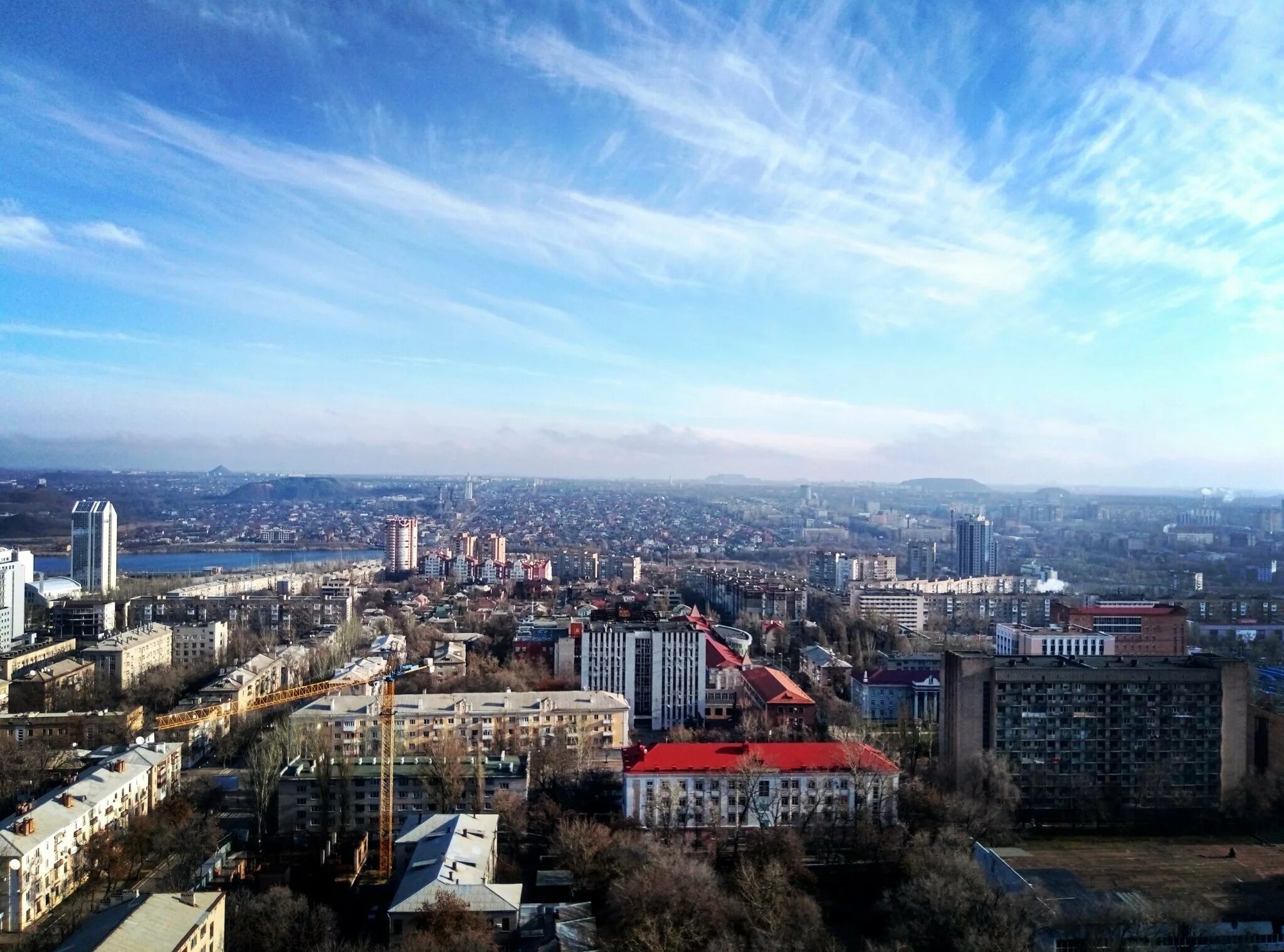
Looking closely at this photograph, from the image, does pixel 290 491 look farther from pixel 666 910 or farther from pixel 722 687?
pixel 666 910

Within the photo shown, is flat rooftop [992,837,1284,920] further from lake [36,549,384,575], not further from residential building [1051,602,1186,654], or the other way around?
lake [36,549,384,575]

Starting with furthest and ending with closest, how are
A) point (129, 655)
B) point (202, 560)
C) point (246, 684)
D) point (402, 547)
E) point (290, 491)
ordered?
point (290, 491), point (202, 560), point (402, 547), point (129, 655), point (246, 684)

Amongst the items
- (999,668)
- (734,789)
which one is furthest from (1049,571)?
(734,789)

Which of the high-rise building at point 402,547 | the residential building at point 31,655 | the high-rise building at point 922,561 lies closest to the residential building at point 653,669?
A: the residential building at point 31,655

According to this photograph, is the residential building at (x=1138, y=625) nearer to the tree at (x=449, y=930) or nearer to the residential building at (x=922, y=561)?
the tree at (x=449, y=930)

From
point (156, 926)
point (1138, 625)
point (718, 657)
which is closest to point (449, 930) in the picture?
point (156, 926)

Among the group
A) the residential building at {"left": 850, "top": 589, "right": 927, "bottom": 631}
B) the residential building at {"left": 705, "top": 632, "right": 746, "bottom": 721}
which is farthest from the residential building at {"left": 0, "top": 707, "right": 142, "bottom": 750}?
the residential building at {"left": 850, "top": 589, "right": 927, "bottom": 631}
